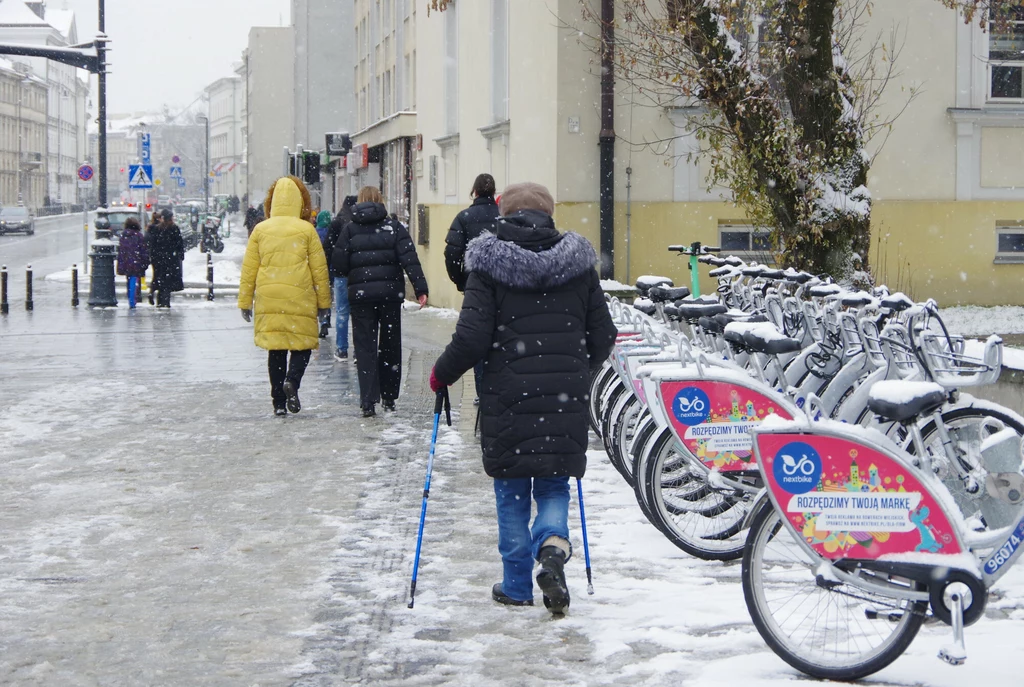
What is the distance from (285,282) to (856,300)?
5.66 m

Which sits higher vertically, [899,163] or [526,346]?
[899,163]

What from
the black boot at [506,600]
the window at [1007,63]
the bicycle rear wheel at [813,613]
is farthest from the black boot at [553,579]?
the window at [1007,63]

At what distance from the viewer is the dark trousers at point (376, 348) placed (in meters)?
11.3

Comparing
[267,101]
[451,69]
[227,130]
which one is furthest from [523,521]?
[227,130]

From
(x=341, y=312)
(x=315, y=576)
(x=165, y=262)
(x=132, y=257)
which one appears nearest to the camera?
(x=315, y=576)

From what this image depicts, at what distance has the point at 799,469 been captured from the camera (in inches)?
184

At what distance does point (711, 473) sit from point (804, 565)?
1.39 meters

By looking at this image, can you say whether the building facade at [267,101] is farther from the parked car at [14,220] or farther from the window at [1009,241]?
the window at [1009,241]

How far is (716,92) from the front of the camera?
1053 centimetres

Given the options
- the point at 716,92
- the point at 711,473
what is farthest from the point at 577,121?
the point at 711,473

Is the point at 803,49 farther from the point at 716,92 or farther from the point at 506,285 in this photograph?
the point at 506,285

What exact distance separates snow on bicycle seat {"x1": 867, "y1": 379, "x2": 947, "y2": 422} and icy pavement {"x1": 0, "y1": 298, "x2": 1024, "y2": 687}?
933 mm

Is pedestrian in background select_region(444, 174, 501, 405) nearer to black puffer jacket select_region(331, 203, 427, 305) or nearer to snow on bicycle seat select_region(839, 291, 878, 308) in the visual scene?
black puffer jacket select_region(331, 203, 427, 305)

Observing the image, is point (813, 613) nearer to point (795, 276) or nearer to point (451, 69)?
point (795, 276)
